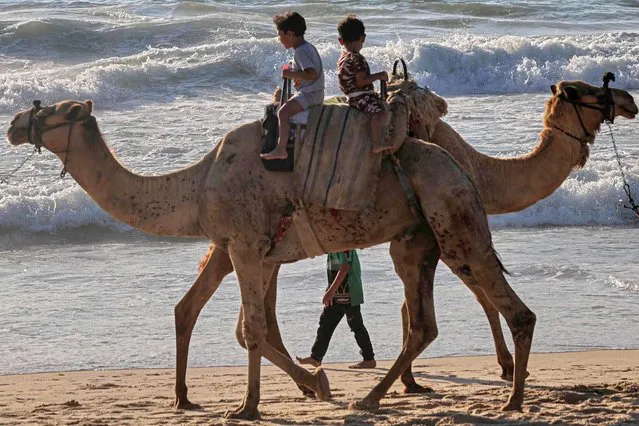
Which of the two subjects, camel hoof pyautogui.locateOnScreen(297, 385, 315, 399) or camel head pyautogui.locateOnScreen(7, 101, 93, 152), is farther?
camel hoof pyautogui.locateOnScreen(297, 385, 315, 399)

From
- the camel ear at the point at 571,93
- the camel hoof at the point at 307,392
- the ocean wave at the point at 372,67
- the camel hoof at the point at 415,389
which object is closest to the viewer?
the camel hoof at the point at 307,392

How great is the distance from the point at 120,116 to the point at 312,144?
49.2 feet

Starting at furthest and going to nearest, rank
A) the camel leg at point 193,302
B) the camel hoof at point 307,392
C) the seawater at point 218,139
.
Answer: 1. the seawater at point 218,139
2. the camel hoof at point 307,392
3. the camel leg at point 193,302

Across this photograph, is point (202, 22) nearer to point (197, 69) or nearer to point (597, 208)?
point (197, 69)

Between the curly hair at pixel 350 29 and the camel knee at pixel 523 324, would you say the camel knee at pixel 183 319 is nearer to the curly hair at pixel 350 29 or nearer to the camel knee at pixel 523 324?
the curly hair at pixel 350 29

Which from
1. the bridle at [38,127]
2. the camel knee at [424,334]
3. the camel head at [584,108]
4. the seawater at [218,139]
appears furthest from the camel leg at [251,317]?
the camel head at [584,108]

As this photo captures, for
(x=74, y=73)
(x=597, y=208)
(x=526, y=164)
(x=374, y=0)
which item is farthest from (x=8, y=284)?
(x=374, y=0)

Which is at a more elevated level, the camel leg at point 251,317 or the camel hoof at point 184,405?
the camel leg at point 251,317

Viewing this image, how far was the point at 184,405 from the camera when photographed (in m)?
8.27

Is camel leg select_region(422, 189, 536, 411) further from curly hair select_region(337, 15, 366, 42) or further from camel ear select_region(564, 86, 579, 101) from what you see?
camel ear select_region(564, 86, 579, 101)

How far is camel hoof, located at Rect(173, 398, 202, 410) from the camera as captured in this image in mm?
8250

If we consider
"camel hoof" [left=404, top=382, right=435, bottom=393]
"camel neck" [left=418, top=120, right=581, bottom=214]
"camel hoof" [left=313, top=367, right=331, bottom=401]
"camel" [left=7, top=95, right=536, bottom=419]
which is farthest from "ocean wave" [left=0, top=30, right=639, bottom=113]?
"camel hoof" [left=313, top=367, right=331, bottom=401]

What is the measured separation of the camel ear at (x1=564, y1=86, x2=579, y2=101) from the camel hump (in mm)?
1904

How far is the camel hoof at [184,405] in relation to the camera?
8250 mm
